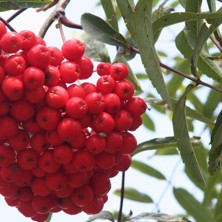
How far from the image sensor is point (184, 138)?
1970mm

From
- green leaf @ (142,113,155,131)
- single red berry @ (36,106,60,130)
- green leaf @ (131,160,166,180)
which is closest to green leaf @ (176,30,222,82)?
single red berry @ (36,106,60,130)

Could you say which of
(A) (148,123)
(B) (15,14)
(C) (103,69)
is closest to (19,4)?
(B) (15,14)

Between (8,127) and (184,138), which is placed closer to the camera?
(8,127)

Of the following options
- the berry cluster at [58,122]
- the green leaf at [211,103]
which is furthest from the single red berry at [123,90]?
the green leaf at [211,103]

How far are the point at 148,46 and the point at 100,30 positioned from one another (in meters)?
0.30

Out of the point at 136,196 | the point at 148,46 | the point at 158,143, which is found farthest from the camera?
the point at 136,196

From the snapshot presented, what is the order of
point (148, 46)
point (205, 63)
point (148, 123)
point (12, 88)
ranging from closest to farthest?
point (12, 88) < point (148, 46) < point (205, 63) < point (148, 123)

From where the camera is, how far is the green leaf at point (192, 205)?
2.62 m

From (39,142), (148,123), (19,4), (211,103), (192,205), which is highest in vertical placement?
(148,123)

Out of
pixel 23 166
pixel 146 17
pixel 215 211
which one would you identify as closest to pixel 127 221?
pixel 215 211

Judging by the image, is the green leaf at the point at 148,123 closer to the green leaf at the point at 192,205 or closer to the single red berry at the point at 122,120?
the green leaf at the point at 192,205

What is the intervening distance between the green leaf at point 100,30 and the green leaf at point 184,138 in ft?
0.91

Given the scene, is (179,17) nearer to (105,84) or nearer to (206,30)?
(206,30)

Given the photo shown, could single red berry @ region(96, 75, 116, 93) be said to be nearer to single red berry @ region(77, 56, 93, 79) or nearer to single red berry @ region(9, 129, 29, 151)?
single red berry @ region(77, 56, 93, 79)
